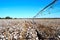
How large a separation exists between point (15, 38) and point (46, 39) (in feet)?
2.80

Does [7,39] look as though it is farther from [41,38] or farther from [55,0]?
[55,0]

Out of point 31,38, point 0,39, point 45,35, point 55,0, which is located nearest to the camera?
point 55,0

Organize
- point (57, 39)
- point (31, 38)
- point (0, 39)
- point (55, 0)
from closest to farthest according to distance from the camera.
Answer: point (55, 0) < point (0, 39) < point (31, 38) < point (57, 39)

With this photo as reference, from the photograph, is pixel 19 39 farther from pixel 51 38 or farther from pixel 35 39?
pixel 51 38

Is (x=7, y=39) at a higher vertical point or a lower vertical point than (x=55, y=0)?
lower

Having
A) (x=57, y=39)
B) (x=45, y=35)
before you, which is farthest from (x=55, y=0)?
(x=45, y=35)

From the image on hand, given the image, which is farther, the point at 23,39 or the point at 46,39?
the point at 46,39

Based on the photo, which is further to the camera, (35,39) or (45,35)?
(45,35)

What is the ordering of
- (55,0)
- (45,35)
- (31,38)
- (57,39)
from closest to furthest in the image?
(55,0) < (31,38) < (57,39) < (45,35)

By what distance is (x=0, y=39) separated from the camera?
117 inches

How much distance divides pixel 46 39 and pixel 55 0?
3016 millimetres

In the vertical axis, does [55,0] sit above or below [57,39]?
above

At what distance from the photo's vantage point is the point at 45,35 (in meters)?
3.76

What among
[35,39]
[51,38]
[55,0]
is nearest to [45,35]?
[51,38]
